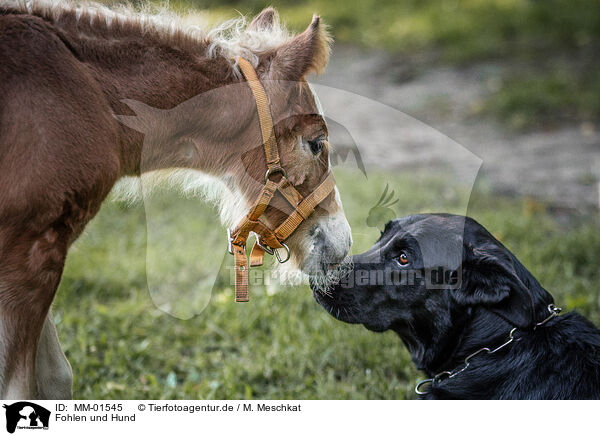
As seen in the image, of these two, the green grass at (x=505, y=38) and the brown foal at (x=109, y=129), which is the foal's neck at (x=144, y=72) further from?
the green grass at (x=505, y=38)

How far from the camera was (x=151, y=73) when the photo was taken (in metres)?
2.93

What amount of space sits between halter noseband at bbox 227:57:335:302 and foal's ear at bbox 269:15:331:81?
0.45ft

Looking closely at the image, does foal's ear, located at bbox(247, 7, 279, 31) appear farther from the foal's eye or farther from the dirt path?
the dirt path

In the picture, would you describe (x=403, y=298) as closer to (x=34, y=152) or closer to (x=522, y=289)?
(x=522, y=289)

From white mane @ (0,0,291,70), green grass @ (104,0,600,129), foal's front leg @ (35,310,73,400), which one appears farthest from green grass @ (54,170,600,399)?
green grass @ (104,0,600,129)

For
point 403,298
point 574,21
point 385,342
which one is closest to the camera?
point 403,298

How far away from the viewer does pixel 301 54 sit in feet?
9.69

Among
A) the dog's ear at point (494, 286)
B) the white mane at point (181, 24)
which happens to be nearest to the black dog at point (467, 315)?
the dog's ear at point (494, 286)

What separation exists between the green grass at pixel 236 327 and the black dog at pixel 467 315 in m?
0.69

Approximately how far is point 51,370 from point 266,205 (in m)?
1.45

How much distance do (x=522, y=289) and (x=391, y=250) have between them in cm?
74

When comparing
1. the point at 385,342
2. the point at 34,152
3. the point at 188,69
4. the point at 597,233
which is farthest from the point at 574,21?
the point at 34,152

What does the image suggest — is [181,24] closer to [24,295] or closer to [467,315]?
[24,295]
